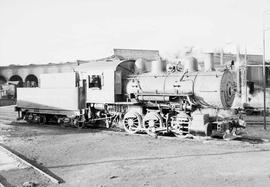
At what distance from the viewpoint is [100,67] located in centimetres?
1475

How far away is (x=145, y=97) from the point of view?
1322cm

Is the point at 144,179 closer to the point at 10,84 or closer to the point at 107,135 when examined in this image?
the point at 107,135

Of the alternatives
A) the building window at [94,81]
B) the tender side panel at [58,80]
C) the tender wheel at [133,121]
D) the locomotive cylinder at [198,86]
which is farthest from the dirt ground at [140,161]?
the tender side panel at [58,80]

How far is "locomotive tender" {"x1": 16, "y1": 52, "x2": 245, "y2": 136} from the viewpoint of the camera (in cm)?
1182

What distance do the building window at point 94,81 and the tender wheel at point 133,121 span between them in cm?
210

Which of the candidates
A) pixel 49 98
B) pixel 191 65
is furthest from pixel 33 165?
pixel 49 98

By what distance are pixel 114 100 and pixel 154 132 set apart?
2467 mm

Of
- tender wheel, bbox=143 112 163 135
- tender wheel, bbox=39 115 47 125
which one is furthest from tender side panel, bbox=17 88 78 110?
tender wheel, bbox=143 112 163 135

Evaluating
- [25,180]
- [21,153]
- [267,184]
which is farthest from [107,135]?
[267,184]

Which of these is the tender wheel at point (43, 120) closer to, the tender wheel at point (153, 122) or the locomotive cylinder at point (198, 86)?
the locomotive cylinder at point (198, 86)

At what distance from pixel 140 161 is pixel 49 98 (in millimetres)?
10074

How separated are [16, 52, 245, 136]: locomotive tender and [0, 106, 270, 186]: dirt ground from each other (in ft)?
2.84

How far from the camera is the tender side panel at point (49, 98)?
52.3ft

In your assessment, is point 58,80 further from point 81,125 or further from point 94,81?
point 94,81
